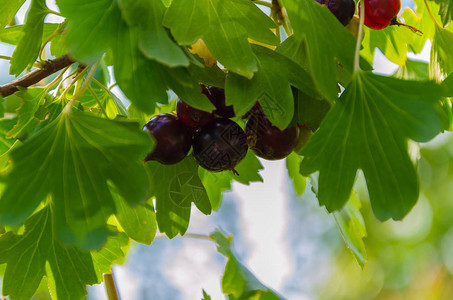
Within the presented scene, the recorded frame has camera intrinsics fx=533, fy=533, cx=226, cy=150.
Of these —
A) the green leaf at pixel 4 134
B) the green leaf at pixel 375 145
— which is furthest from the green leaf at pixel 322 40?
the green leaf at pixel 4 134

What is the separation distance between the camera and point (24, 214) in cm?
47

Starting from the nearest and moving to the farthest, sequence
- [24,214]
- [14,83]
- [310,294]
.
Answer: [24,214]
[14,83]
[310,294]

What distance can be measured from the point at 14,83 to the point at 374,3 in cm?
41

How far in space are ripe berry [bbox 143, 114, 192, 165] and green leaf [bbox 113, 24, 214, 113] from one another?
110 mm

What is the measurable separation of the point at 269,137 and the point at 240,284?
Result: 32 cm

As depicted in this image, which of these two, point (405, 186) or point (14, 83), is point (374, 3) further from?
point (14, 83)

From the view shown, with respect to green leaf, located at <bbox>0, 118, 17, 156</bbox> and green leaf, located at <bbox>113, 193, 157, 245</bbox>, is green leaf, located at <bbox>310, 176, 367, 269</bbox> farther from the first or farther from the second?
green leaf, located at <bbox>0, 118, 17, 156</bbox>

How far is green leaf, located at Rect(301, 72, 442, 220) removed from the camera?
49 cm

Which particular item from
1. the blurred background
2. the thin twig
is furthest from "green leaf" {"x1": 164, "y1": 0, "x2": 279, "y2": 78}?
the blurred background

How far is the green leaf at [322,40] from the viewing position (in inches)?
18.9

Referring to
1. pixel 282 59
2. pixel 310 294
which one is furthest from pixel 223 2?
pixel 310 294

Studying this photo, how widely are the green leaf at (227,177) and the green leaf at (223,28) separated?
0.27m

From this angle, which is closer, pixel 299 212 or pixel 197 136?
pixel 197 136

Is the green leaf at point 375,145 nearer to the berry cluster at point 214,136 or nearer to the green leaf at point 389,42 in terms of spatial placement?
the berry cluster at point 214,136
